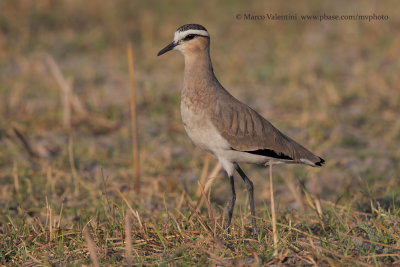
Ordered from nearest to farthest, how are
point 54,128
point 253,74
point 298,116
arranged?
point 54,128, point 298,116, point 253,74

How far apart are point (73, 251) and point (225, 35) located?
7.88 meters

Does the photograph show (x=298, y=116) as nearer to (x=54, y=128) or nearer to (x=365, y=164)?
(x=365, y=164)

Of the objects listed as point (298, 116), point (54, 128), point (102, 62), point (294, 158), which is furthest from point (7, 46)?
point (294, 158)

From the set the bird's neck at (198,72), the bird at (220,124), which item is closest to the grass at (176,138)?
the bird at (220,124)

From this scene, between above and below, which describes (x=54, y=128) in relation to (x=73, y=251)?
above

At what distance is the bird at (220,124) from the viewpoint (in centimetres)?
375

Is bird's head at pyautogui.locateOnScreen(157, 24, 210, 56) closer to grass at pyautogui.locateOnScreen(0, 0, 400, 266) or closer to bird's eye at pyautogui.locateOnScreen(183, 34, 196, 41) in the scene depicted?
bird's eye at pyautogui.locateOnScreen(183, 34, 196, 41)

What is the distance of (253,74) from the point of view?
8578 millimetres

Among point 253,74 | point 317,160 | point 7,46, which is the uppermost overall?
point 7,46

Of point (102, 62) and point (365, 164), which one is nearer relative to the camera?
point (365, 164)

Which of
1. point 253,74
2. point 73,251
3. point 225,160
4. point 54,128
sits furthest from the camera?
point 253,74

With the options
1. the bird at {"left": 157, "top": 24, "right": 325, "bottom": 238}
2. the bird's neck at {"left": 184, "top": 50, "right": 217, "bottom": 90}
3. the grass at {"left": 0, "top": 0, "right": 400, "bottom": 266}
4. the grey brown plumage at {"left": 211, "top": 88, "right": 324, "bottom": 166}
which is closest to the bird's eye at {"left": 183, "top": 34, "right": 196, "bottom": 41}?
A: the bird at {"left": 157, "top": 24, "right": 325, "bottom": 238}

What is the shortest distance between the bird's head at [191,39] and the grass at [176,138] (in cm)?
108

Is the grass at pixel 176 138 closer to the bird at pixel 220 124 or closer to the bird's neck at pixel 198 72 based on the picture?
the bird at pixel 220 124
